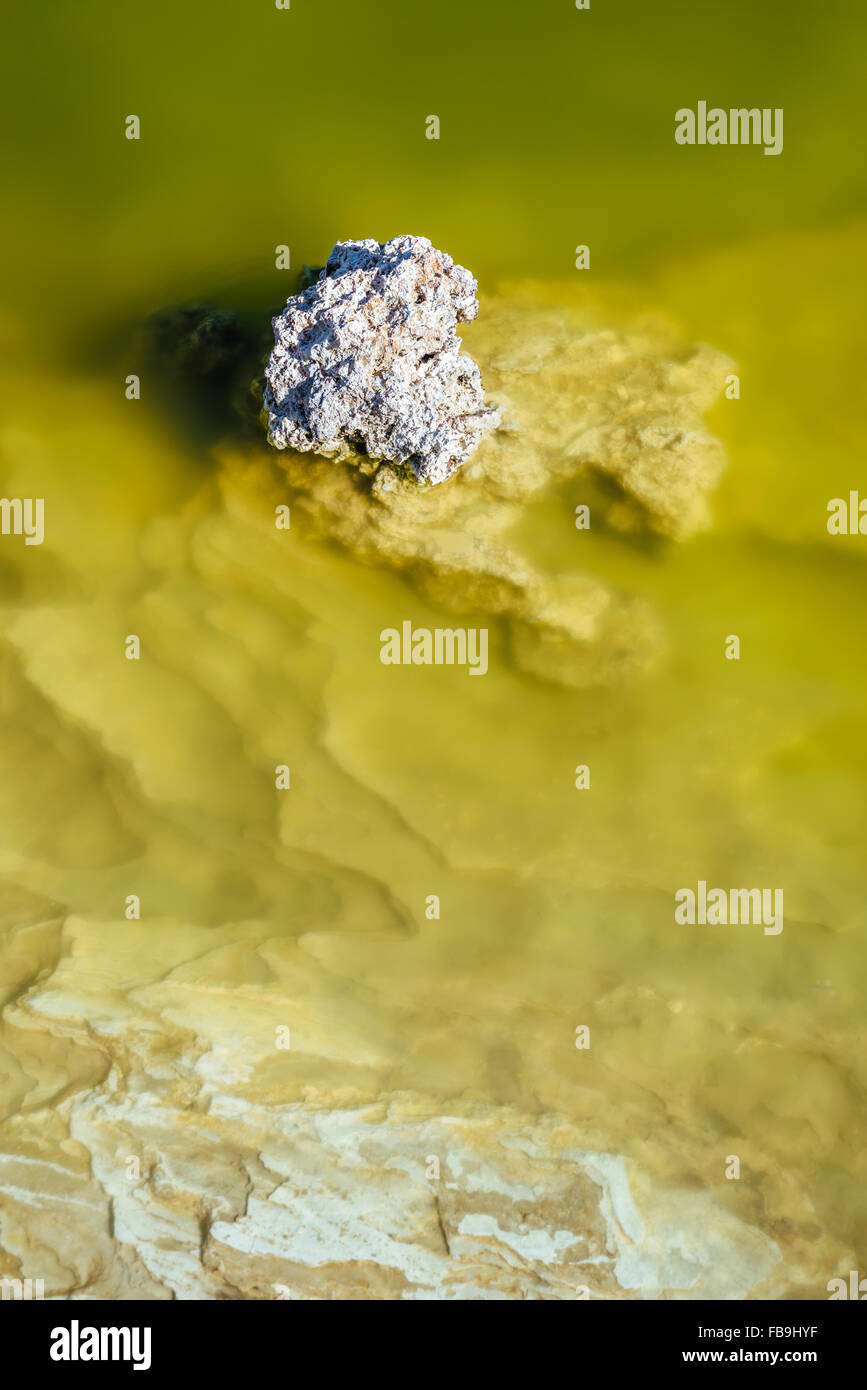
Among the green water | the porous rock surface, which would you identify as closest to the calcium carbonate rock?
the porous rock surface

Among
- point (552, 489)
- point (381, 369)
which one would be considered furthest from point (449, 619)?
point (381, 369)

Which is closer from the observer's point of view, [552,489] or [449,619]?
[449,619]

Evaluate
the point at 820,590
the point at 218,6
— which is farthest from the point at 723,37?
the point at 820,590

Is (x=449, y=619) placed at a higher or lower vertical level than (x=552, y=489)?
lower

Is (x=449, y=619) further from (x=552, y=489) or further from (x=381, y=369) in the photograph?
(x=381, y=369)

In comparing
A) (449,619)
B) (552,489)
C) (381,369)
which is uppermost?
(381,369)

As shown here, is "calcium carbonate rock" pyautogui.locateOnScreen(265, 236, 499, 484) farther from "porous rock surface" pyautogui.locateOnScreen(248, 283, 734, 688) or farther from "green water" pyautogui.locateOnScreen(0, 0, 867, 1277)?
"green water" pyautogui.locateOnScreen(0, 0, 867, 1277)

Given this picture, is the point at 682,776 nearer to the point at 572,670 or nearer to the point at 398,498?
the point at 572,670

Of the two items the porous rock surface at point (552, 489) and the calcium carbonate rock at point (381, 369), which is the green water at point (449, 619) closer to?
the porous rock surface at point (552, 489)
